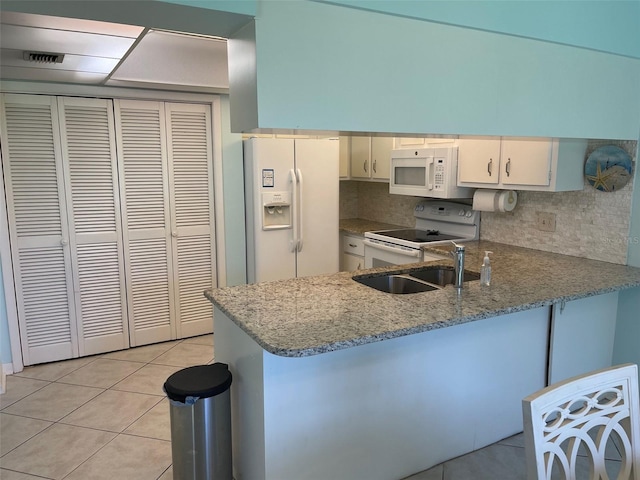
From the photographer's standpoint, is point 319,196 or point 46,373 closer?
point 46,373

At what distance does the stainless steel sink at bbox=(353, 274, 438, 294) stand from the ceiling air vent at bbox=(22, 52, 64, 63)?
7.43ft

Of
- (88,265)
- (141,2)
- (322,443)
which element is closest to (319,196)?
(88,265)

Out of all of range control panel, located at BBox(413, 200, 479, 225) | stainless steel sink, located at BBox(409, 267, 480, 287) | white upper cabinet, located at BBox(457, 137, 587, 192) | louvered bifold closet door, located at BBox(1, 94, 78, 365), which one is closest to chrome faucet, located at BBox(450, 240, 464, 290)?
stainless steel sink, located at BBox(409, 267, 480, 287)

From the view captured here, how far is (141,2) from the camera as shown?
1.50m

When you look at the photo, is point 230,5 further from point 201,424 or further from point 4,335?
point 4,335

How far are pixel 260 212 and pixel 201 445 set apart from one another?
7.32ft

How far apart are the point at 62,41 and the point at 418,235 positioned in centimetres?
294

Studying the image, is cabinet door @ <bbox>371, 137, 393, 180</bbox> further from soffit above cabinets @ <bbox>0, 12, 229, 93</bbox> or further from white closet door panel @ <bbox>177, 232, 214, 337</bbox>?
white closet door panel @ <bbox>177, 232, 214, 337</bbox>

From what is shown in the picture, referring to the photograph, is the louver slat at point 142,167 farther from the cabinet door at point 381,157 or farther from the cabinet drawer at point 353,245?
the cabinet door at point 381,157

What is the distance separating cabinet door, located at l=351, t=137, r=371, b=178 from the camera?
4578mm

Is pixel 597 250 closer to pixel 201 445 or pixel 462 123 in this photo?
pixel 462 123

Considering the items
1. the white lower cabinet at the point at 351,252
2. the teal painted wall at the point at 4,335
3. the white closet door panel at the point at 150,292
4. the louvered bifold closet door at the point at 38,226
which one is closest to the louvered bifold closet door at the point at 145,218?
the white closet door panel at the point at 150,292

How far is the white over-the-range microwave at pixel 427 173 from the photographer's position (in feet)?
11.5

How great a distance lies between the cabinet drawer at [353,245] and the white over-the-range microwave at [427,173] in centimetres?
66
